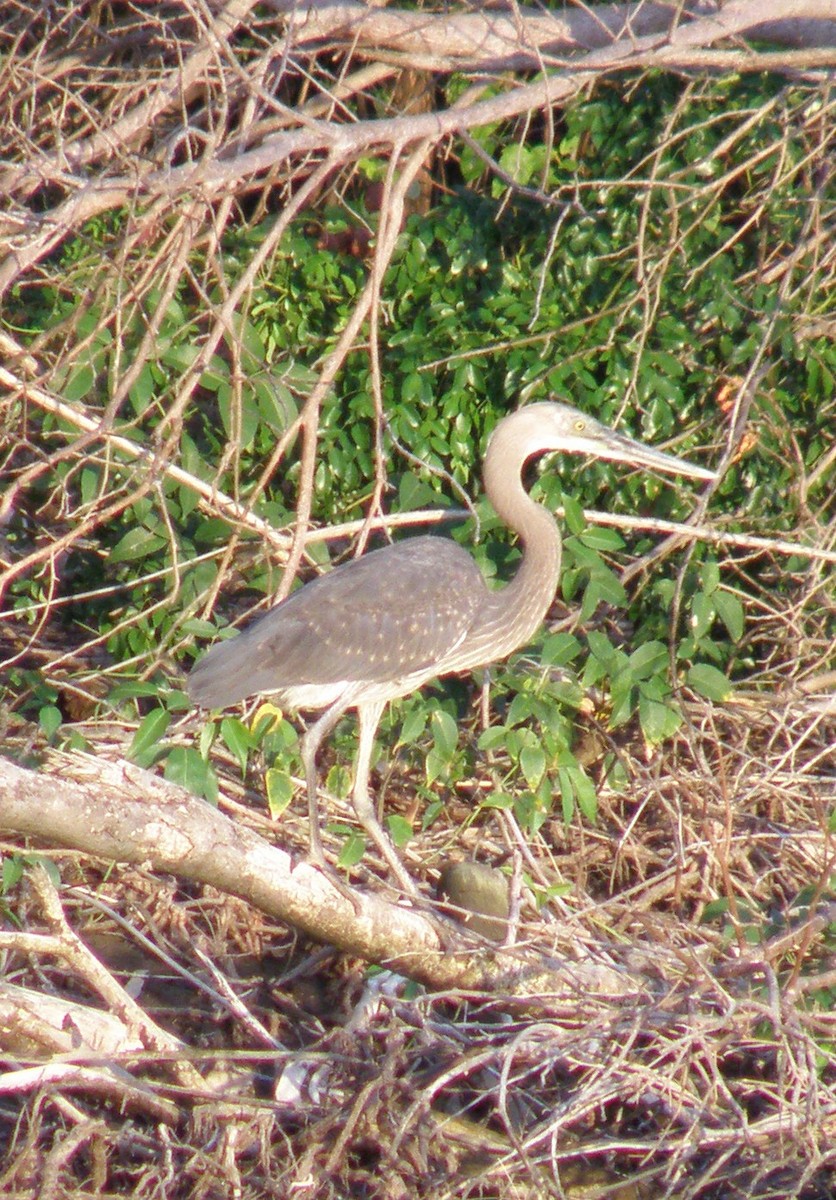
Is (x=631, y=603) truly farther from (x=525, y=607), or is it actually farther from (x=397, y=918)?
(x=397, y=918)

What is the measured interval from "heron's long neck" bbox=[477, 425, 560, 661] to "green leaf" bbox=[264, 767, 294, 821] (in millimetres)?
928

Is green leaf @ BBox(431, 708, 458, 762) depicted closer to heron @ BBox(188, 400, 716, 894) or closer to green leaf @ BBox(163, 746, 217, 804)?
heron @ BBox(188, 400, 716, 894)

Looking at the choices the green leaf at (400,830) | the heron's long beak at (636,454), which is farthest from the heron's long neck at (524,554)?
the green leaf at (400,830)

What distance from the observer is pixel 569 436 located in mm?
5625

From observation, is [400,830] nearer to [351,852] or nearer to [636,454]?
[351,852]

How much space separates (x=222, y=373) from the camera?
5.49 meters

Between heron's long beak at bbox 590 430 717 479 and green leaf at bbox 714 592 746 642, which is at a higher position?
heron's long beak at bbox 590 430 717 479

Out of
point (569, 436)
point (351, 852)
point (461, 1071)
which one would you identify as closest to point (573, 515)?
point (569, 436)

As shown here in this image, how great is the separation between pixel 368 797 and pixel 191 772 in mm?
819

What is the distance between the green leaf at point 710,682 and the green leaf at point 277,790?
1.51 meters

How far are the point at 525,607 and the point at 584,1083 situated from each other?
2.09 metres

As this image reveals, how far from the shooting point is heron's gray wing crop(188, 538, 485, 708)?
4945mm

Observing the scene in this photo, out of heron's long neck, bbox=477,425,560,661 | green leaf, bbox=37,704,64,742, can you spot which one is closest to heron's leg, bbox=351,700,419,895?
heron's long neck, bbox=477,425,560,661

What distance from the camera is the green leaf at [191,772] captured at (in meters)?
4.82
